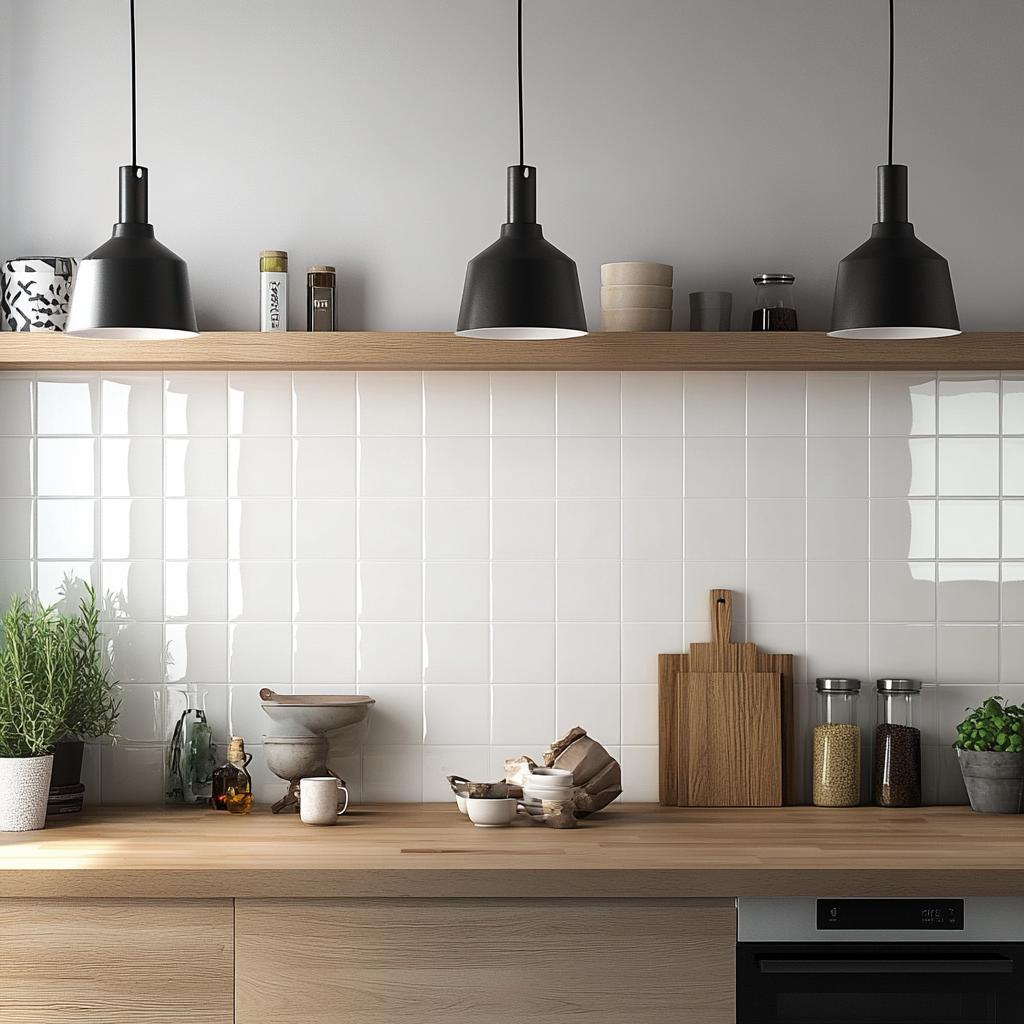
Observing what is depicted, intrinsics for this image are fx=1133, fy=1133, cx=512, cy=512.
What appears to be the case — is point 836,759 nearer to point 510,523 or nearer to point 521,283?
point 510,523

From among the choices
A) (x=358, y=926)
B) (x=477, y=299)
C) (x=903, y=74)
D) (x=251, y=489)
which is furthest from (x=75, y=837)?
(x=903, y=74)

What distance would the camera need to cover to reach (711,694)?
2.69 m

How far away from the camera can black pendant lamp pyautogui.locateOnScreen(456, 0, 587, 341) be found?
1967mm

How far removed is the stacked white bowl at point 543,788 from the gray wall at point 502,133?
1095 millimetres

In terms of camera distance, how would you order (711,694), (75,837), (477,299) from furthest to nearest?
1. (711,694)
2. (75,837)
3. (477,299)

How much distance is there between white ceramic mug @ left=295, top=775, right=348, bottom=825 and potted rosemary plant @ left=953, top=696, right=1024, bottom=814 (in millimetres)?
1425

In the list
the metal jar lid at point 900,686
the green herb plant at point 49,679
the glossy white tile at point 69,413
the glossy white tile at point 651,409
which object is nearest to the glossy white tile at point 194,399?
the glossy white tile at point 69,413

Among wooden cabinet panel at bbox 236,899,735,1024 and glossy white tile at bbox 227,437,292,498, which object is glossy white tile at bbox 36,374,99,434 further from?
wooden cabinet panel at bbox 236,899,735,1024

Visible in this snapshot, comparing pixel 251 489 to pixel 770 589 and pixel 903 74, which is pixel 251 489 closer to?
pixel 770 589

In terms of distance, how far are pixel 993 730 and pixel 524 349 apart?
1.36m

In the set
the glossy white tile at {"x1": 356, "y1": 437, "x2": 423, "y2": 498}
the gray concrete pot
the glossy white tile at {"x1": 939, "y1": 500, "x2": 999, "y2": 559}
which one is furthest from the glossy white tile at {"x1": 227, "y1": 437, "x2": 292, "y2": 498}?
the gray concrete pot

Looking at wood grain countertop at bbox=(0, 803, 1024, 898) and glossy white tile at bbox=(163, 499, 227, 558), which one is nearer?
wood grain countertop at bbox=(0, 803, 1024, 898)

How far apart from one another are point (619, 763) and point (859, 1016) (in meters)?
0.80

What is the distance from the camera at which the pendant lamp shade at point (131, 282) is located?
1.99 meters
